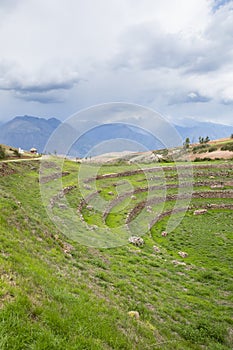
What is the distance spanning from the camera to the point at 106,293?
10.7 m

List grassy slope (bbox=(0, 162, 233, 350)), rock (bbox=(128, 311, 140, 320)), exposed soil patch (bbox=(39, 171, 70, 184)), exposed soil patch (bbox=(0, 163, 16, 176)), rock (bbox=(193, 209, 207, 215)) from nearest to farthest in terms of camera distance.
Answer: grassy slope (bbox=(0, 162, 233, 350)), rock (bbox=(128, 311, 140, 320)), exposed soil patch (bbox=(0, 163, 16, 176)), rock (bbox=(193, 209, 207, 215)), exposed soil patch (bbox=(39, 171, 70, 184))

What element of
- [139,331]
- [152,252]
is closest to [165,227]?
[152,252]

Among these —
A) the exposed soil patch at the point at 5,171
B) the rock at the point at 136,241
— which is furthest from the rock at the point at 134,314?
the exposed soil patch at the point at 5,171

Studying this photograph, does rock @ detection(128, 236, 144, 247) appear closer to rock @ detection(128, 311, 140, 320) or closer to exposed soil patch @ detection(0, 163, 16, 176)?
rock @ detection(128, 311, 140, 320)

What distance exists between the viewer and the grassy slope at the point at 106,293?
618 centimetres

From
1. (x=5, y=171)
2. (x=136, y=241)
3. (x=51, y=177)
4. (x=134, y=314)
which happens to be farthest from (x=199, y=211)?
(x=5, y=171)

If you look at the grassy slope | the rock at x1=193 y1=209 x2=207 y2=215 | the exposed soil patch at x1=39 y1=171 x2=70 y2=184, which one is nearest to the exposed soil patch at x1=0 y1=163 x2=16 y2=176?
the exposed soil patch at x1=39 y1=171 x2=70 y2=184

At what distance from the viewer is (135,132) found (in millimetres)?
20828

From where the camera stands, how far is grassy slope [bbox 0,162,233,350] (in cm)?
618

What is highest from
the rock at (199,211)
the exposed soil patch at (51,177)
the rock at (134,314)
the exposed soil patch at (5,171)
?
the exposed soil patch at (5,171)

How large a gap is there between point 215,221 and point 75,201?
54.0 ft

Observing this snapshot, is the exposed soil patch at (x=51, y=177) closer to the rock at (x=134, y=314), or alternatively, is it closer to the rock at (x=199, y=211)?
the rock at (x=199, y=211)

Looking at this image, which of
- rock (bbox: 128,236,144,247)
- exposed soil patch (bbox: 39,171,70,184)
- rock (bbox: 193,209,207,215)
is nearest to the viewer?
rock (bbox: 128,236,144,247)

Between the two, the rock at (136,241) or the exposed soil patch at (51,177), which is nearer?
the rock at (136,241)
